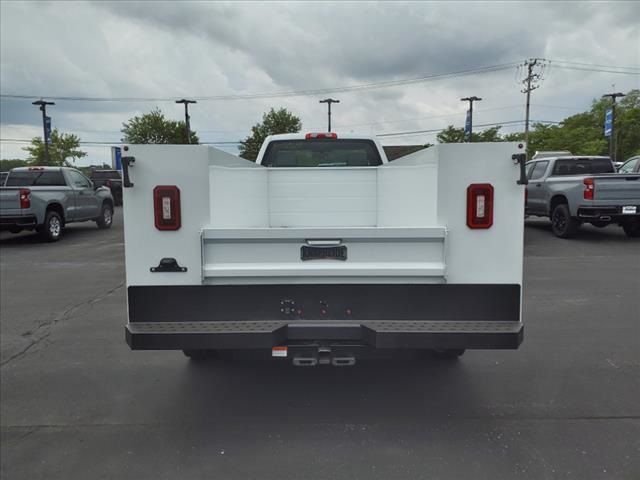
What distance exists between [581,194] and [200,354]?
9.98 metres

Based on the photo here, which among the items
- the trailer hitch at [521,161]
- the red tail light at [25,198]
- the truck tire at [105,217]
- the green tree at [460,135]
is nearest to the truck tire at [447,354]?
the trailer hitch at [521,161]

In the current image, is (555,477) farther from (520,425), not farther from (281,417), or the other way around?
(281,417)

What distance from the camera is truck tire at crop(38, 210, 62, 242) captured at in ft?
42.2

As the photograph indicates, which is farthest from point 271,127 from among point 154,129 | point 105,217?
point 105,217

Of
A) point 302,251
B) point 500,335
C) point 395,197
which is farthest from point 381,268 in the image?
point 395,197

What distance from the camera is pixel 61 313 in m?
6.25

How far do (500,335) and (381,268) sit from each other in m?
0.80

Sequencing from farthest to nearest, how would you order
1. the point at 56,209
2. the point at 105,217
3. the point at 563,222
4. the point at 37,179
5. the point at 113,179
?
the point at 113,179, the point at 105,217, the point at 37,179, the point at 56,209, the point at 563,222

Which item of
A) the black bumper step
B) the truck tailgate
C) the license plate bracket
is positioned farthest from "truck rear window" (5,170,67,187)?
the truck tailgate

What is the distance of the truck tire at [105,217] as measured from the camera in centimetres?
1597

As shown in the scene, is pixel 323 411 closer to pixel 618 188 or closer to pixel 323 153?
pixel 323 153

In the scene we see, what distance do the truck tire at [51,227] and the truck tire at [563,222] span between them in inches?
511

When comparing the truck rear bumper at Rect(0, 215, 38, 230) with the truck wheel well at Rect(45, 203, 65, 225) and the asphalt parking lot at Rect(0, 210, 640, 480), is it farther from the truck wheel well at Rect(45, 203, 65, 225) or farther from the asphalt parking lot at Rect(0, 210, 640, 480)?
the asphalt parking lot at Rect(0, 210, 640, 480)

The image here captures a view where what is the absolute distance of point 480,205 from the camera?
301 centimetres
